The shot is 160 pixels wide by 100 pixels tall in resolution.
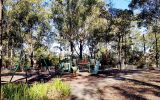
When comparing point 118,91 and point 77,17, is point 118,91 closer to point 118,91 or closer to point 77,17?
point 118,91

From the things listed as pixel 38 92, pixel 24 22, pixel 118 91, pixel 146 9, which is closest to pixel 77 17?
pixel 24 22

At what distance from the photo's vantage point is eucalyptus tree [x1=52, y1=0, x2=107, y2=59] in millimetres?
46531

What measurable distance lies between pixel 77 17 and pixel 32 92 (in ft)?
121

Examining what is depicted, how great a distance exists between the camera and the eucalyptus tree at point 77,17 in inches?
1832

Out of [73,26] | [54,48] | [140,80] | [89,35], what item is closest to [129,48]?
[54,48]

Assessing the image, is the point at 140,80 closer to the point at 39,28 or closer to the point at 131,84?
the point at 131,84

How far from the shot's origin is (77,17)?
46812 mm

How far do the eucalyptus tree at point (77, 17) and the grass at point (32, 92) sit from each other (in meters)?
34.7

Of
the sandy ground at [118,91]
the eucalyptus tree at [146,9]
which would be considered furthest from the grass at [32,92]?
the eucalyptus tree at [146,9]

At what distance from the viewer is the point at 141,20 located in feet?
119

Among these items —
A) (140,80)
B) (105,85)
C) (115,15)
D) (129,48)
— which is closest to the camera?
(105,85)

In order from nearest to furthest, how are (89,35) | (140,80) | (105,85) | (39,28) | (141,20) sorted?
(105,85)
(140,80)
(141,20)
(89,35)
(39,28)

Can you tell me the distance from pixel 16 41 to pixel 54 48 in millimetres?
10423

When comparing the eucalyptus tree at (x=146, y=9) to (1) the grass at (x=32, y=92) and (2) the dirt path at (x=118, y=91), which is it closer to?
(2) the dirt path at (x=118, y=91)
